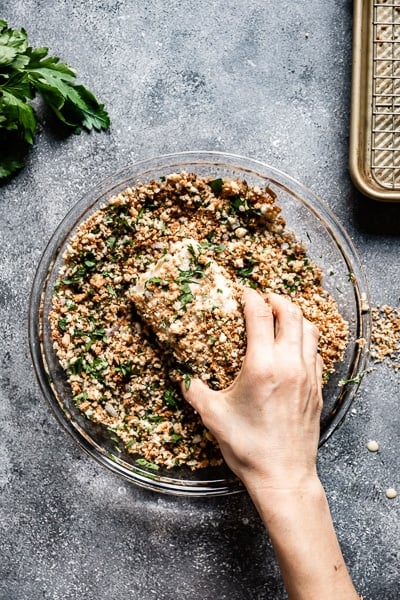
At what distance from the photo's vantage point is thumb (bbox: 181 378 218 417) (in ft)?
5.51

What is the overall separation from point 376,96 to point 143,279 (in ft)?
2.57

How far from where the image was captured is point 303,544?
1644 mm

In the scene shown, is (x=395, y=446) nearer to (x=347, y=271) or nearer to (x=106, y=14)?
(x=347, y=271)

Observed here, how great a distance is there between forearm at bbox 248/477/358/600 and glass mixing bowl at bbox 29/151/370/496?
238 millimetres

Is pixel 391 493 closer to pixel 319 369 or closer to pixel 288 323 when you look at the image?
pixel 319 369

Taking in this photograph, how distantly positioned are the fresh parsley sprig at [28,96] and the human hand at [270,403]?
673 millimetres

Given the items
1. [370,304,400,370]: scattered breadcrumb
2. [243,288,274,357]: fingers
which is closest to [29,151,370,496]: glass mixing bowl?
[370,304,400,370]: scattered breadcrumb

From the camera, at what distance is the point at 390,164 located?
1890 millimetres

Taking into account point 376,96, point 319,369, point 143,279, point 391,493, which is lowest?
point 391,493

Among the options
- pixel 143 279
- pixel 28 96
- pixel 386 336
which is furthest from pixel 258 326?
pixel 28 96

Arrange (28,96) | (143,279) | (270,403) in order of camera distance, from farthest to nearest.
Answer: (28,96) < (143,279) < (270,403)

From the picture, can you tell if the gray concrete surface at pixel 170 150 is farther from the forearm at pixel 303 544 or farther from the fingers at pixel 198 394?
the fingers at pixel 198 394

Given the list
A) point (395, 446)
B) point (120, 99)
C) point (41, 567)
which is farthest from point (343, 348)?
point (41, 567)

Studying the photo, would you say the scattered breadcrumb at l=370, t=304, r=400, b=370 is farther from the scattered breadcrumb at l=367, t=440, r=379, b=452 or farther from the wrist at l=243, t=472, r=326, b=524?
the wrist at l=243, t=472, r=326, b=524
